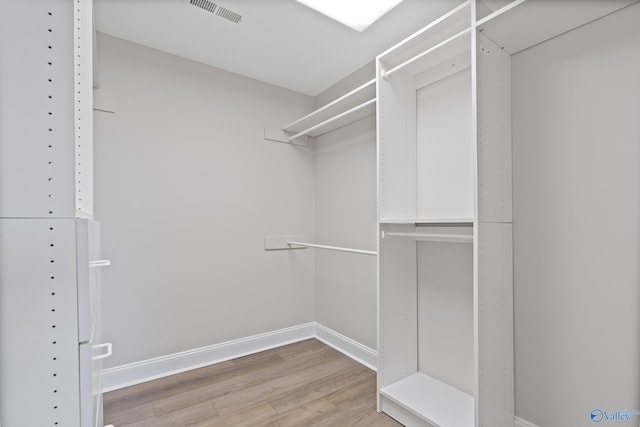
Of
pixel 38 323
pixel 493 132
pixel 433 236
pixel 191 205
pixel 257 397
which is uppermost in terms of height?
pixel 493 132

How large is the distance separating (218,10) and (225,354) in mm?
2639

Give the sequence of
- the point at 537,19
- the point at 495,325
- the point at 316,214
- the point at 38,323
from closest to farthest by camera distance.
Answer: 1. the point at 38,323
2. the point at 537,19
3. the point at 495,325
4. the point at 316,214

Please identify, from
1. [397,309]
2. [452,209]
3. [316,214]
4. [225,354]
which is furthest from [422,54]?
[225,354]

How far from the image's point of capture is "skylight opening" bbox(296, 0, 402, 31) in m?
1.80

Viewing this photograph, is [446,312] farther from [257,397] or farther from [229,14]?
[229,14]

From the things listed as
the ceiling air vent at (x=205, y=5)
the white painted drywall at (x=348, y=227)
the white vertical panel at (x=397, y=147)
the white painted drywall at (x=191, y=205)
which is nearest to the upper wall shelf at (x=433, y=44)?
the white vertical panel at (x=397, y=147)

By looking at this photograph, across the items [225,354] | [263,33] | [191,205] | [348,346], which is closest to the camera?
[263,33]

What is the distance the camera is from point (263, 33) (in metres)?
2.17

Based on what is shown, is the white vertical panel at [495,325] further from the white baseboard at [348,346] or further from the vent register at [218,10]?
the vent register at [218,10]

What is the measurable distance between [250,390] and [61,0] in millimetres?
2280

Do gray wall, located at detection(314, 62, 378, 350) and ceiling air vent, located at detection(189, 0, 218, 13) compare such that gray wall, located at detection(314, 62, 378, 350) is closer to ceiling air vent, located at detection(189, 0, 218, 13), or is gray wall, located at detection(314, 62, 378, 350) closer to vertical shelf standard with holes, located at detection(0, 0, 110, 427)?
ceiling air vent, located at detection(189, 0, 218, 13)

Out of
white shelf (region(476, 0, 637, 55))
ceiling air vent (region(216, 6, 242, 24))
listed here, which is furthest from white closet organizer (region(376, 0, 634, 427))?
ceiling air vent (region(216, 6, 242, 24))

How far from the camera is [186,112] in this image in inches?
98.1

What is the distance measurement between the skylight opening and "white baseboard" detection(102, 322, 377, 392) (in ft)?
8.15
